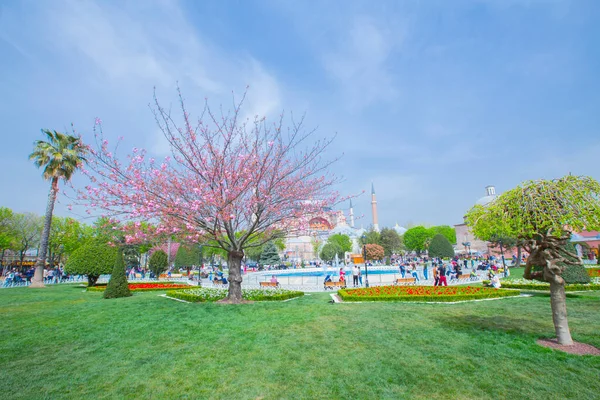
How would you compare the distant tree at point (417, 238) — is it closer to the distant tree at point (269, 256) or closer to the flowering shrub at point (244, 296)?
the distant tree at point (269, 256)

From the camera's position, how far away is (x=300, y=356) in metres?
6.24

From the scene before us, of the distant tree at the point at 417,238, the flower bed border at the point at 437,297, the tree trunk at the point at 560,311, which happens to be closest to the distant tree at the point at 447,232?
the distant tree at the point at 417,238

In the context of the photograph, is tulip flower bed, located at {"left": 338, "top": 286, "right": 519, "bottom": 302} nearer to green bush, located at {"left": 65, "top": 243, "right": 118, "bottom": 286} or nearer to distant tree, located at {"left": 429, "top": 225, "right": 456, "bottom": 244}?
green bush, located at {"left": 65, "top": 243, "right": 118, "bottom": 286}

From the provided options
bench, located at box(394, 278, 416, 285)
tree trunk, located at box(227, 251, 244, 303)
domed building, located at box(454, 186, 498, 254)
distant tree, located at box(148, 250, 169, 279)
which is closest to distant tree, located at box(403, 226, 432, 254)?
domed building, located at box(454, 186, 498, 254)

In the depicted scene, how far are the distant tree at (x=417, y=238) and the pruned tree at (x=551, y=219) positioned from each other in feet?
230

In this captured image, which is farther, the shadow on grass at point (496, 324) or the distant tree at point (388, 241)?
the distant tree at point (388, 241)

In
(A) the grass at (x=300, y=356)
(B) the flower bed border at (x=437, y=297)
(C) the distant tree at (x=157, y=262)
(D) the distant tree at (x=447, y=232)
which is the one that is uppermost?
(D) the distant tree at (x=447, y=232)

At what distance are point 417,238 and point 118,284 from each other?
69094mm

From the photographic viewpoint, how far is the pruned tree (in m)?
6.02

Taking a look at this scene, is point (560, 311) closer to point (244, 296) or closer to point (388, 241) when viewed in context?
point (244, 296)

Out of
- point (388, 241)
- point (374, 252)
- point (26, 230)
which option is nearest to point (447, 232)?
point (388, 241)

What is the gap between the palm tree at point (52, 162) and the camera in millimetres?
24109

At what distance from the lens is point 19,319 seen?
10734 millimetres

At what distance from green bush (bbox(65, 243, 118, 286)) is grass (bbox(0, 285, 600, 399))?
11.9 metres
